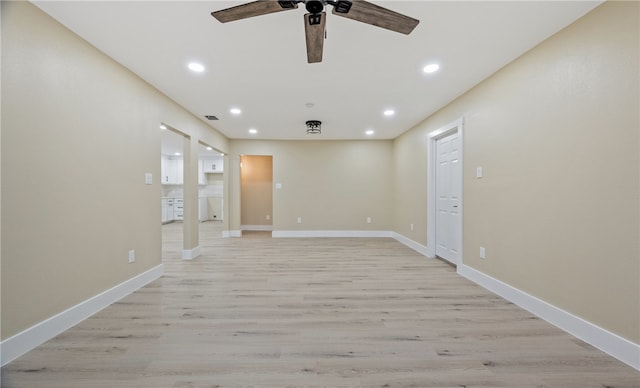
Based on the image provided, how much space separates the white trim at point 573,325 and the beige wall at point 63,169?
400 centimetres

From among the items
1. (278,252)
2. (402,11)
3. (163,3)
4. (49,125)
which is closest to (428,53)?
(402,11)

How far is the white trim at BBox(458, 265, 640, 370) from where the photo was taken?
1630 millimetres

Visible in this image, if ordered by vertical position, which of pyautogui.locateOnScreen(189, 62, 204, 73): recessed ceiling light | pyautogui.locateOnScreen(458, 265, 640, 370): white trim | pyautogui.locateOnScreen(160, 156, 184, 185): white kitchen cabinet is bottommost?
pyautogui.locateOnScreen(458, 265, 640, 370): white trim

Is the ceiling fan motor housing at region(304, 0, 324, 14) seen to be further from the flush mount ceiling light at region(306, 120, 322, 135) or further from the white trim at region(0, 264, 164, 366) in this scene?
the flush mount ceiling light at region(306, 120, 322, 135)

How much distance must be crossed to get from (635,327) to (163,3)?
12.4 feet

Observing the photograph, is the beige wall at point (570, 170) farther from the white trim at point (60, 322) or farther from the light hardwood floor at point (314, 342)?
the white trim at point (60, 322)

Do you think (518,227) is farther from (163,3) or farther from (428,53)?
(163,3)

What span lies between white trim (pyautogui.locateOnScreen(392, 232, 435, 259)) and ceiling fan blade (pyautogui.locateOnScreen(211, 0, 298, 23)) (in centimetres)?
415

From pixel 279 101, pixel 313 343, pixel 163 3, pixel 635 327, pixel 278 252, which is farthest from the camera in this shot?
pixel 278 252

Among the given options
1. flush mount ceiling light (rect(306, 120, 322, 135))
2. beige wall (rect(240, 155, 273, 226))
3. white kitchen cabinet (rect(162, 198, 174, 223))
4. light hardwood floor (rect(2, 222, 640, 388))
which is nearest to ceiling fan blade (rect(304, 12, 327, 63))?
light hardwood floor (rect(2, 222, 640, 388))

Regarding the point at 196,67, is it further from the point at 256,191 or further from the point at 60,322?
the point at 256,191

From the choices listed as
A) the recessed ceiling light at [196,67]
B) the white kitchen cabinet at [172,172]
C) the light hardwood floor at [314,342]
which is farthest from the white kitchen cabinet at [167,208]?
the recessed ceiling light at [196,67]

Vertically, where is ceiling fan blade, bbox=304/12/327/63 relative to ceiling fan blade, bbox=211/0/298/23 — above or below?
below

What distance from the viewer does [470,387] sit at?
1444mm
